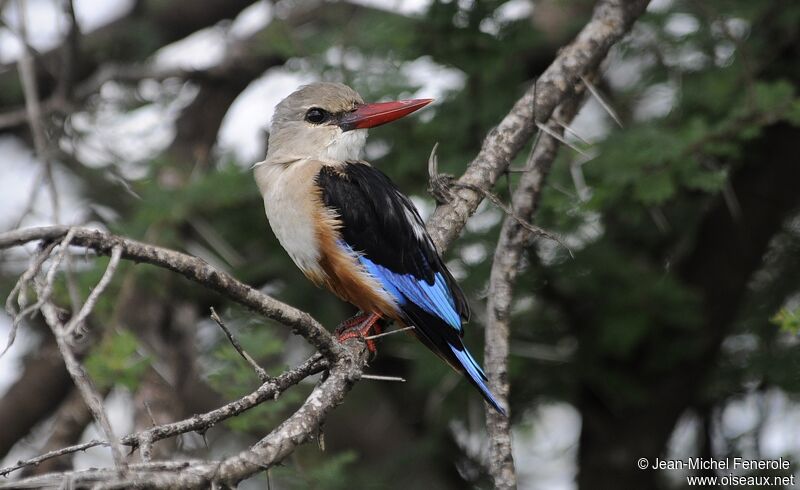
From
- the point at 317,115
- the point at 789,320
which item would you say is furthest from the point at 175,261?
the point at 317,115

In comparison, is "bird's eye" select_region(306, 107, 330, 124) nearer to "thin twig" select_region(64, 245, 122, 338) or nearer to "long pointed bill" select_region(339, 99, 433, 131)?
"long pointed bill" select_region(339, 99, 433, 131)

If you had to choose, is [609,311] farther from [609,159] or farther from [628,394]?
[609,159]

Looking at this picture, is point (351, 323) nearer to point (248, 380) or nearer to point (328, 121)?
point (248, 380)

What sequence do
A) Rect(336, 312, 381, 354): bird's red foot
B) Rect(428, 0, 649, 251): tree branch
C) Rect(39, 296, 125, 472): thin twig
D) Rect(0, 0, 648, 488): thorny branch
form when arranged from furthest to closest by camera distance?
1. Rect(428, 0, 649, 251): tree branch
2. Rect(336, 312, 381, 354): bird's red foot
3. Rect(0, 0, 648, 488): thorny branch
4. Rect(39, 296, 125, 472): thin twig

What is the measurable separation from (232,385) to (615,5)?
1.98 m

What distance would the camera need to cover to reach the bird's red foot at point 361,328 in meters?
2.96

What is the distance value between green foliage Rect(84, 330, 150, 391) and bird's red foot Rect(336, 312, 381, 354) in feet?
3.00

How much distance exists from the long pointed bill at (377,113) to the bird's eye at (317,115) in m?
0.06

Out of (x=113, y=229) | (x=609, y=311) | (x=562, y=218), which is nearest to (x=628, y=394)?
(x=609, y=311)

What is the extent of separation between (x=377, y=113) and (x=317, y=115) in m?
0.25

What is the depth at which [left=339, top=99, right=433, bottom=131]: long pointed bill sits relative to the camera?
3.62 metres

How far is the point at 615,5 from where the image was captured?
3.39 meters

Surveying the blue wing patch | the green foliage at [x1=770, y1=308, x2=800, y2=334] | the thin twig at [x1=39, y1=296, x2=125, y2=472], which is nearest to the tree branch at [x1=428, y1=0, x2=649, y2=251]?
the blue wing patch

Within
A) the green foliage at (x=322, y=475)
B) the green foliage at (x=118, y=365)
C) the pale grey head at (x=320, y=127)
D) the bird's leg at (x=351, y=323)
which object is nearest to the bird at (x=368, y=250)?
the bird's leg at (x=351, y=323)
